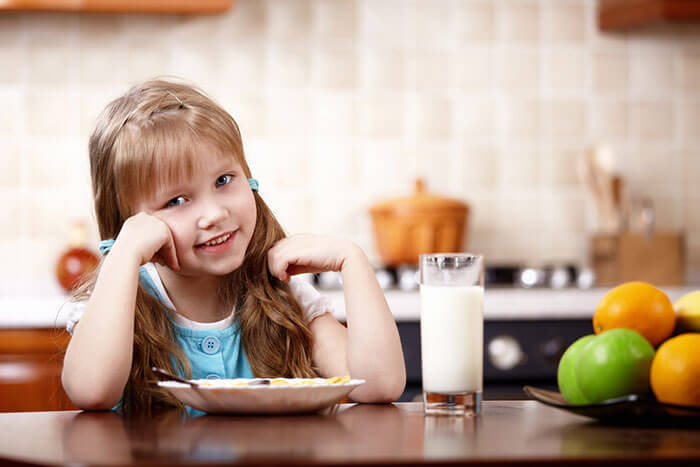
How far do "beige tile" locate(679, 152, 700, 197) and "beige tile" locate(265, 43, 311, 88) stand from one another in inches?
48.5

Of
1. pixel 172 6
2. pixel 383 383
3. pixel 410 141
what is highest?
pixel 172 6

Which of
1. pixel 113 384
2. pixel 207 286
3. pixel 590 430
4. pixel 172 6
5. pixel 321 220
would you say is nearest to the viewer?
pixel 590 430

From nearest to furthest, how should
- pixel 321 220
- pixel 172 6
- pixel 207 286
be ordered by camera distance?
pixel 207 286 → pixel 172 6 → pixel 321 220

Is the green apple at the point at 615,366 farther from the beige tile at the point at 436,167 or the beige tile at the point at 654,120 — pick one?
the beige tile at the point at 654,120

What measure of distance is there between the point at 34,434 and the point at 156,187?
45cm

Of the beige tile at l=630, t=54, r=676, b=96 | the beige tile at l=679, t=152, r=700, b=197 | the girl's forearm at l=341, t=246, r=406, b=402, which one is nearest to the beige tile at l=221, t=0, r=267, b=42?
the beige tile at l=630, t=54, r=676, b=96

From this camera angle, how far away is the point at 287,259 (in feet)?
3.79

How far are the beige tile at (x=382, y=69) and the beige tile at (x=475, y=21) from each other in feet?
0.68

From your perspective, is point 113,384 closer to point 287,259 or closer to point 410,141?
point 287,259

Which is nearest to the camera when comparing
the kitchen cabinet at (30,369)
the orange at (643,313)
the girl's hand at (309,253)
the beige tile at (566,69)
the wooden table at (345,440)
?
the wooden table at (345,440)

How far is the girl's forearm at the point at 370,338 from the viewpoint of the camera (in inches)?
42.7

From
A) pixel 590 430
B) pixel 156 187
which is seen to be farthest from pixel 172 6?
→ pixel 590 430

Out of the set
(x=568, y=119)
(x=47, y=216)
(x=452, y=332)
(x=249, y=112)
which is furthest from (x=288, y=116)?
(x=452, y=332)

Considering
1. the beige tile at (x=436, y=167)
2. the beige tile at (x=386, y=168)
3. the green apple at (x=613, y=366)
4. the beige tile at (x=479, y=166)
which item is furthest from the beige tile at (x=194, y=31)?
the green apple at (x=613, y=366)
